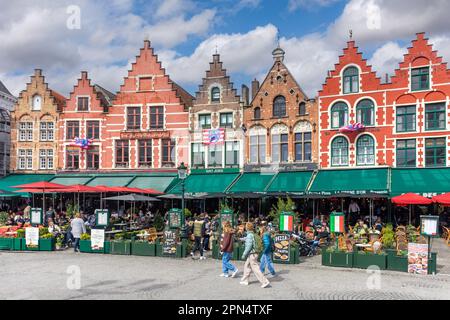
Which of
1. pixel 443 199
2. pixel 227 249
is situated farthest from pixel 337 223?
pixel 443 199

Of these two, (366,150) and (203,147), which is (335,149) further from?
(203,147)

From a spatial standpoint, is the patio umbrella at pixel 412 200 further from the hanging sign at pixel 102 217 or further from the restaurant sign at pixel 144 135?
the restaurant sign at pixel 144 135

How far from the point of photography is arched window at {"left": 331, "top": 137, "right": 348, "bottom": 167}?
28.8 meters

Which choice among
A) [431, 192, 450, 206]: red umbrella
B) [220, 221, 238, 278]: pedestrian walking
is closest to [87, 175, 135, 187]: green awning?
[431, 192, 450, 206]: red umbrella

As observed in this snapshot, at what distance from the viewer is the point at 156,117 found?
33.2 meters

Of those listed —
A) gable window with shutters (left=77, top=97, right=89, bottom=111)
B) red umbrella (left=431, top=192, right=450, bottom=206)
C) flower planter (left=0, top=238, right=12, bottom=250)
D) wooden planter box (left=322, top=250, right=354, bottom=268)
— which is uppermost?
gable window with shutters (left=77, top=97, right=89, bottom=111)

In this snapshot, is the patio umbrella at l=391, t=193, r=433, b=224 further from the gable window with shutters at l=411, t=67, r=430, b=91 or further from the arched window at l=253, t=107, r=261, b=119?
the arched window at l=253, t=107, r=261, b=119

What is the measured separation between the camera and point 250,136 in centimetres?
3116

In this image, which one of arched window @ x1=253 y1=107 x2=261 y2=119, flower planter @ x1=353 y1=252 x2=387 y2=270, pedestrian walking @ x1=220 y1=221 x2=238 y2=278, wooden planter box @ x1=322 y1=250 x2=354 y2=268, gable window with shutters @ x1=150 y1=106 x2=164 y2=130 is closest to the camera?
pedestrian walking @ x1=220 y1=221 x2=238 y2=278

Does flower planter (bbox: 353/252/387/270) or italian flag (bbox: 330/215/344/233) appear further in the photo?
italian flag (bbox: 330/215/344/233)

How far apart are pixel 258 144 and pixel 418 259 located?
18.1 m

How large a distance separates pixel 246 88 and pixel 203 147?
521cm

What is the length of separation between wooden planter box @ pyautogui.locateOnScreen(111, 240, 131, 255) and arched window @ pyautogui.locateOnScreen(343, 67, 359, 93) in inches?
701

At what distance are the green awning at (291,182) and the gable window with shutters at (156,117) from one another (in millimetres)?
9556
